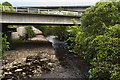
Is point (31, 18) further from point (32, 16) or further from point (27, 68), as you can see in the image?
point (27, 68)

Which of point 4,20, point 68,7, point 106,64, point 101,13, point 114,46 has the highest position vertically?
point 68,7

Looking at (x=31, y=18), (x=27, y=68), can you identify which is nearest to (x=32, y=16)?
(x=31, y=18)

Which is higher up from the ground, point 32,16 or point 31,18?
point 32,16

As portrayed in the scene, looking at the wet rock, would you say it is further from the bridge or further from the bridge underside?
the bridge

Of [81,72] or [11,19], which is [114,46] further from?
[11,19]

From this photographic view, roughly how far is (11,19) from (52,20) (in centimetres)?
821

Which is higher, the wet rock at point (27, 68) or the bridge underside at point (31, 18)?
the bridge underside at point (31, 18)

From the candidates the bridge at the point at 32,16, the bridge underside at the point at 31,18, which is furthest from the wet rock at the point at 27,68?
the bridge at the point at 32,16

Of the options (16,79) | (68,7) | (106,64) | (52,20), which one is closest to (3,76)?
(16,79)

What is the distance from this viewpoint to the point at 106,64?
29.8 feet

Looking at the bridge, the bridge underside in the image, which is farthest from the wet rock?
the bridge

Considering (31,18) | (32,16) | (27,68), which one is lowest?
(27,68)

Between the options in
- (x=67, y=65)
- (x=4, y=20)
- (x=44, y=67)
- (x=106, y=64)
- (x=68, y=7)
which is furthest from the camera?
(x=68, y=7)

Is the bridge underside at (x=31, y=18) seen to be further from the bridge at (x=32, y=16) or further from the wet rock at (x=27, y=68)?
the wet rock at (x=27, y=68)
